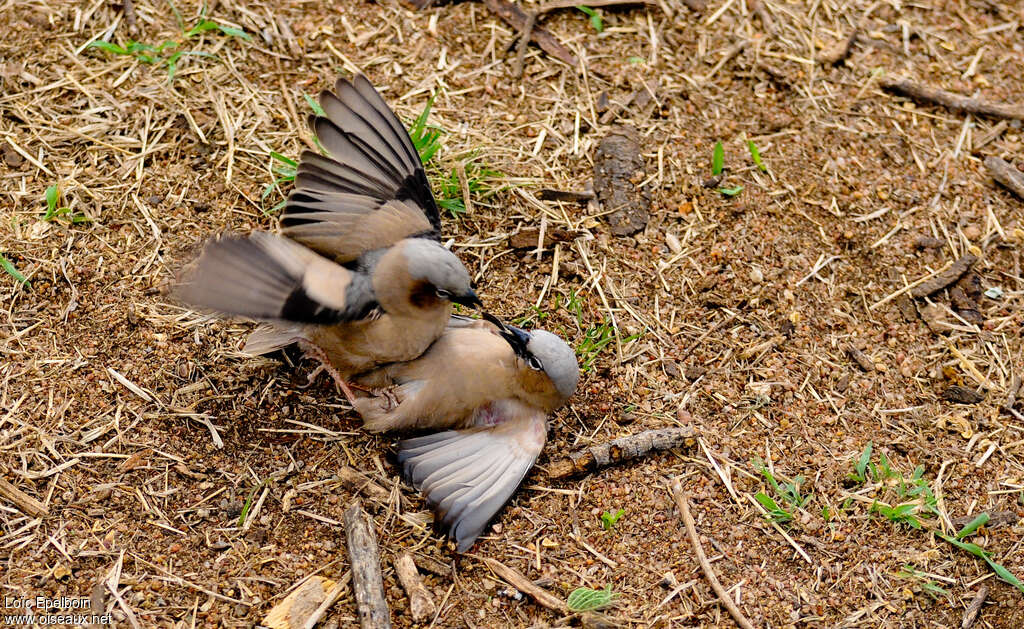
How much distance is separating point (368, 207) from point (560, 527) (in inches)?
72.1

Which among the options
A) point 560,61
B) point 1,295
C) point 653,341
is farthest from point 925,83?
point 1,295

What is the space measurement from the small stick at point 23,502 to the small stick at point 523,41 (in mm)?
3729

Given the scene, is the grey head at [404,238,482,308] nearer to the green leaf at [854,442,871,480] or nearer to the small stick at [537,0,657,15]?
the green leaf at [854,442,871,480]

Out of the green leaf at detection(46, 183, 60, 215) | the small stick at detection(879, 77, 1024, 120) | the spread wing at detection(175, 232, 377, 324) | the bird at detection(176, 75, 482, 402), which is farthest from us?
the small stick at detection(879, 77, 1024, 120)

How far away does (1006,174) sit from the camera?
607 centimetres

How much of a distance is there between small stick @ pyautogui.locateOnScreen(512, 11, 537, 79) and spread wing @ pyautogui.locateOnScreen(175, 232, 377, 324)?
94.5 inches

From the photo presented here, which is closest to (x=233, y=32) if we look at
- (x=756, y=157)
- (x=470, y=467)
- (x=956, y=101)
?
(x=470, y=467)

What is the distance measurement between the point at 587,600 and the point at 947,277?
3064 mm

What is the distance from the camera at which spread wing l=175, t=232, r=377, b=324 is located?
148 inches

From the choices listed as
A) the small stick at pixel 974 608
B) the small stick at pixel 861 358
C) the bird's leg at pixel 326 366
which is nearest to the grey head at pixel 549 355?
the bird's leg at pixel 326 366

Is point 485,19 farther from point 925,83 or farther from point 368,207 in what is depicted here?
point 925,83

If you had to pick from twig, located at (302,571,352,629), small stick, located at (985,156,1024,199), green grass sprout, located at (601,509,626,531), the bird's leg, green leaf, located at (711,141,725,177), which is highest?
green leaf, located at (711,141,725,177)

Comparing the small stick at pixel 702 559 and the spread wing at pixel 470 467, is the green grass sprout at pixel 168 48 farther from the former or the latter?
the small stick at pixel 702 559

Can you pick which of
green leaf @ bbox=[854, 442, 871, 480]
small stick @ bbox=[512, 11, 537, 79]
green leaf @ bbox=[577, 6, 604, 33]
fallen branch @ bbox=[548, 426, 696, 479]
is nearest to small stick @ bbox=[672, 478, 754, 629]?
fallen branch @ bbox=[548, 426, 696, 479]
